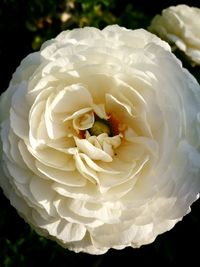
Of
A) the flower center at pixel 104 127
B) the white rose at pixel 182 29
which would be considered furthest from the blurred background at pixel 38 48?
the flower center at pixel 104 127

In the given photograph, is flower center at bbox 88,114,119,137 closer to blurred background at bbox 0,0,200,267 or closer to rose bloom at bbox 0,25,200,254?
rose bloom at bbox 0,25,200,254

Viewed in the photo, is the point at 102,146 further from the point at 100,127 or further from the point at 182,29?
the point at 182,29

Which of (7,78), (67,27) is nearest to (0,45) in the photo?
(7,78)

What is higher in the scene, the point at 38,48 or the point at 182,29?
the point at 182,29

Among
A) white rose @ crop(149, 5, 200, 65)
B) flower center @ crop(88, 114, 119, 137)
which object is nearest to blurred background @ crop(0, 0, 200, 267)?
white rose @ crop(149, 5, 200, 65)

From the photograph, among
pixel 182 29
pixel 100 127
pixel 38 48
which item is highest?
pixel 182 29

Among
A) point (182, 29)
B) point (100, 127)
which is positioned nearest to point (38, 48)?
point (182, 29)

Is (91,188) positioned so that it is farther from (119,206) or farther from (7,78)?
(7,78)
